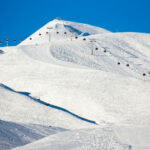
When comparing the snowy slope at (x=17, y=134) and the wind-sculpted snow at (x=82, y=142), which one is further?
the snowy slope at (x=17, y=134)

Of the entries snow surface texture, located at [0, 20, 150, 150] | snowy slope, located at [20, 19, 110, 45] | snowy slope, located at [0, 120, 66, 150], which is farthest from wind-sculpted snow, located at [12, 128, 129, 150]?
snowy slope, located at [20, 19, 110, 45]

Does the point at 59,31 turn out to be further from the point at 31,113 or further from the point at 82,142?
the point at 82,142

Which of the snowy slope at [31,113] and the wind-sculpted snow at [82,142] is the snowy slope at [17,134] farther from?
Result: the snowy slope at [31,113]

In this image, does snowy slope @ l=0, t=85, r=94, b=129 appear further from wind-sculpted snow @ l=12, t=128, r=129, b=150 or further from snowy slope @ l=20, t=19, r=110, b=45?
snowy slope @ l=20, t=19, r=110, b=45

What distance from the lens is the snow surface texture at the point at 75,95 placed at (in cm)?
1680

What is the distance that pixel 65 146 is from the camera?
14.1 m

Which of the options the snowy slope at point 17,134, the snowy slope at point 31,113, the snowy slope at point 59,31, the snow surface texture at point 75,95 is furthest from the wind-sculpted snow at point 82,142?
the snowy slope at point 59,31

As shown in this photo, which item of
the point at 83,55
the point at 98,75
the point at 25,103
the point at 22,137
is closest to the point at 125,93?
the point at 98,75

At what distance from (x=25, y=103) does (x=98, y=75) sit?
1026 cm

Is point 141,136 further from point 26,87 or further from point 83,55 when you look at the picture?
point 83,55

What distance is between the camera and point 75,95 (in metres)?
30.0

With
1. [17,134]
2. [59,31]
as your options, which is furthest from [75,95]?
[59,31]

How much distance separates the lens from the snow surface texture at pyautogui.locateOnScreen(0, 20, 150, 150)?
55.1 ft

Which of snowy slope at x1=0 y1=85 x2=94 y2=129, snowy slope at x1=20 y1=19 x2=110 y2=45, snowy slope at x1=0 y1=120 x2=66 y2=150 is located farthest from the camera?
snowy slope at x1=20 y1=19 x2=110 y2=45
